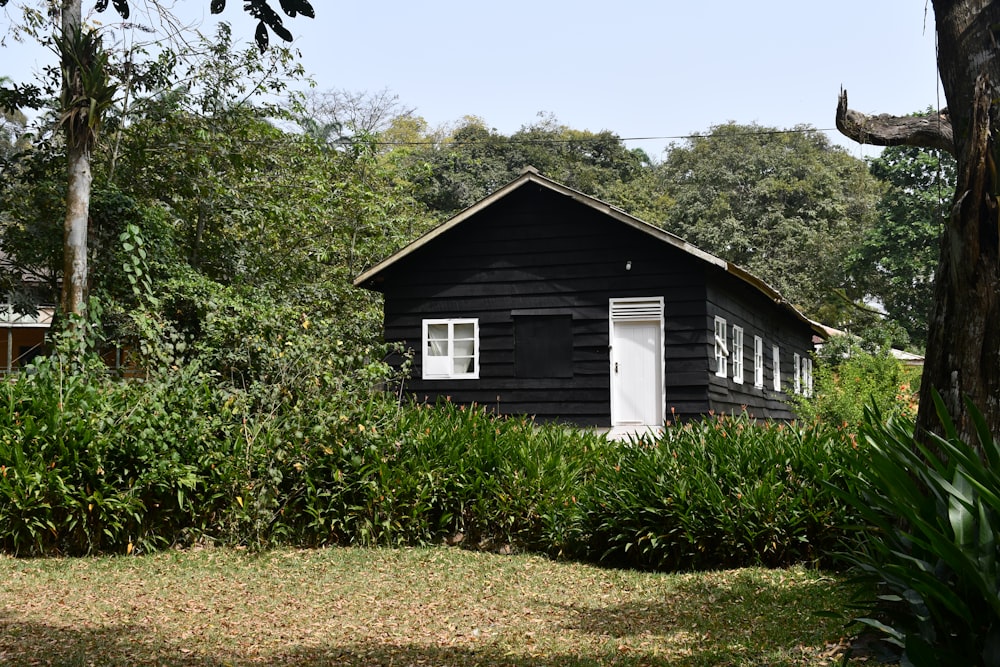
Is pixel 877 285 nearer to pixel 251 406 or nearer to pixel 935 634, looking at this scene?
pixel 251 406

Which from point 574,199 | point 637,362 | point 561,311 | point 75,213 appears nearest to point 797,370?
point 637,362

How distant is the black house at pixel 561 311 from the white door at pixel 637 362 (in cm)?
2

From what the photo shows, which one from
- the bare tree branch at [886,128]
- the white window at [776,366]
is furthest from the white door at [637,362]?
the bare tree branch at [886,128]

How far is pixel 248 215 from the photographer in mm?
20047

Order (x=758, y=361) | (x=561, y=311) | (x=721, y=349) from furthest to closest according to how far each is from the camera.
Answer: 1. (x=758, y=361)
2. (x=721, y=349)
3. (x=561, y=311)

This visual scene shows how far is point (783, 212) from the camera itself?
1715 inches

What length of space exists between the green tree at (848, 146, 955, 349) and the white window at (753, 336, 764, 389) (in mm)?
13927

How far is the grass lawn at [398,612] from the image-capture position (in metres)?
6.37

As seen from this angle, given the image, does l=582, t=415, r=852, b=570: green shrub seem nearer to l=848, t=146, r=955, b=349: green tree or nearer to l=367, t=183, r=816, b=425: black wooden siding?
l=367, t=183, r=816, b=425: black wooden siding

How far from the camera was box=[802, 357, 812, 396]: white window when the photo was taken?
1173 inches

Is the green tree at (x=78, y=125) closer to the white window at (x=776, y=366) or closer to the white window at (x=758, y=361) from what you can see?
the white window at (x=758, y=361)

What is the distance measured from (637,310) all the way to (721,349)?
86.7 inches

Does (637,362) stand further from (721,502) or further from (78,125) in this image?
(78,125)

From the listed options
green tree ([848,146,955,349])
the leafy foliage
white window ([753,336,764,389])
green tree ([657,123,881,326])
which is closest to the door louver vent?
white window ([753,336,764,389])
